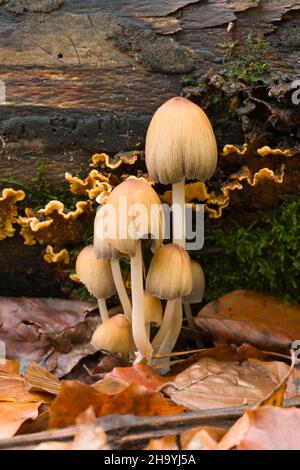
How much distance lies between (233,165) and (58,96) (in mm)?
1144

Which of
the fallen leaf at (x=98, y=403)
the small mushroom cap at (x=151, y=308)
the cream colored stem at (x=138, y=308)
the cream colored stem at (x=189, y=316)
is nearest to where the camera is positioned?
the fallen leaf at (x=98, y=403)

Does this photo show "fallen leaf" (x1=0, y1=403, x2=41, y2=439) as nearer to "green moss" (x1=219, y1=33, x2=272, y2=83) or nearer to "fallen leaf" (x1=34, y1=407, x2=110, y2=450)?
"fallen leaf" (x1=34, y1=407, x2=110, y2=450)

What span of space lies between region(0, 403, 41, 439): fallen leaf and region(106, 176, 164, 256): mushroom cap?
86 centimetres

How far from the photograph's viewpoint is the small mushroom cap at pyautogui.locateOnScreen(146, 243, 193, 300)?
303 cm

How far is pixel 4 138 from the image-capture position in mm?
3619

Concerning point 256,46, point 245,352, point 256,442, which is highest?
point 256,46

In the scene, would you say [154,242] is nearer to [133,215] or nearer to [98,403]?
[133,215]

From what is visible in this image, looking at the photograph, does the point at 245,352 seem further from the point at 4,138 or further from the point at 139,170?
the point at 4,138

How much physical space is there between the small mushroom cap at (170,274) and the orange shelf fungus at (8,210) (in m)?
1.09

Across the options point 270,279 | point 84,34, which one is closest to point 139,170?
point 84,34

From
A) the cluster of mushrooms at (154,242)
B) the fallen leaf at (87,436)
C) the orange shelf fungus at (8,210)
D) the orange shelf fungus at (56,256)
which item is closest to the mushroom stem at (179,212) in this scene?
the cluster of mushrooms at (154,242)

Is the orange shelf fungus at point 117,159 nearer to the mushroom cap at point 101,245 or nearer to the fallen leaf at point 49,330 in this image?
the mushroom cap at point 101,245

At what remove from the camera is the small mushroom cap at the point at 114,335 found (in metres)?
3.28

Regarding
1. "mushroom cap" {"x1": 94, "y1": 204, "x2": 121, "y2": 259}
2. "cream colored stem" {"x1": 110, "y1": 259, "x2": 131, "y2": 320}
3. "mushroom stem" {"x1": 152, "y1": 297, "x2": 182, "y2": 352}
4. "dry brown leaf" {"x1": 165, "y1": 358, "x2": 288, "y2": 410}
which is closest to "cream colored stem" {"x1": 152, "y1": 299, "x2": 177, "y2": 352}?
"mushroom stem" {"x1": 152, "y1": 297, "x2": 182, "y2": 352}
